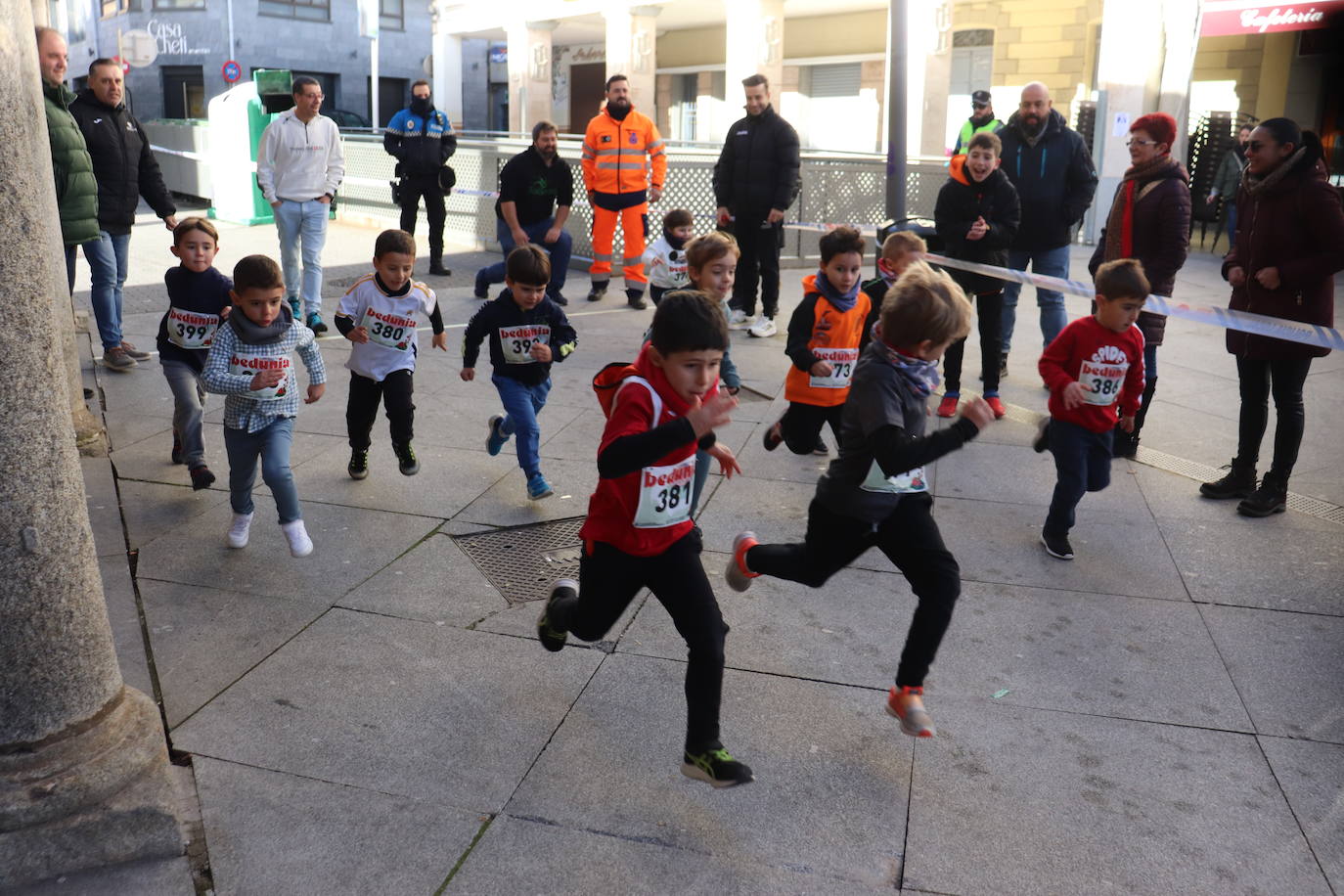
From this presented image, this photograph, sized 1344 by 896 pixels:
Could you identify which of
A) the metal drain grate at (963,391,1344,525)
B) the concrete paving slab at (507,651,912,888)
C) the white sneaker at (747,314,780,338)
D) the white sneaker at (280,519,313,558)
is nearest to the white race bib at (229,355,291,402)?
the white sneaker at (280,519,313,558)

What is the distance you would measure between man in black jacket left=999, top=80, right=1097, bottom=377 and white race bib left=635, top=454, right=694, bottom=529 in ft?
A: 16.7

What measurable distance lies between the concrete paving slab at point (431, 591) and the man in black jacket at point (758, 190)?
5441 mm

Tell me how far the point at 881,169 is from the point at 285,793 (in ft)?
40.1

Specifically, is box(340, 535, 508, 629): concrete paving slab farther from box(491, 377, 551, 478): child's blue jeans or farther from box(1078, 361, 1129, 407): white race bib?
box(1078, 361, 1129, 407): white race bib

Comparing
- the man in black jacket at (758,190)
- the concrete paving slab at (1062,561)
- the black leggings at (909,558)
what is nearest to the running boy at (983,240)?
the concrete paving slab at (1062,561)

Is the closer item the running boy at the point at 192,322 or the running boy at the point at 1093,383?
the running boy at the point at 1093,383

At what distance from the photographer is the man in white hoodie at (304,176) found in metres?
9.16

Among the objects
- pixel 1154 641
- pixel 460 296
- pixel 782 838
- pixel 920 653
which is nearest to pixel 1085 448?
pixel 1154 641

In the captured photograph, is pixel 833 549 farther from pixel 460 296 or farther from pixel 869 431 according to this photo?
pixel 460 296

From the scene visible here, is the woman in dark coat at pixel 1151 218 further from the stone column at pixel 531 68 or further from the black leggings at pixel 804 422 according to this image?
the stone column at pixel 531 68

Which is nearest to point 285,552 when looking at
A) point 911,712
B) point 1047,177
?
point 911,712

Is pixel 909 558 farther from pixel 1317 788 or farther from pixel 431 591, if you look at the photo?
pixel 431 591

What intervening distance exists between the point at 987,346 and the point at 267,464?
4.56 meters

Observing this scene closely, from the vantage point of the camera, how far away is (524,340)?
5.43m
